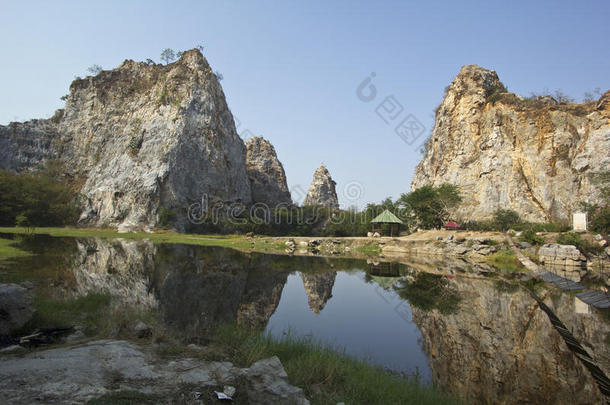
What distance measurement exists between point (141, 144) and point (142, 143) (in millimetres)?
396

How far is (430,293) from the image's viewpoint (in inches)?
674

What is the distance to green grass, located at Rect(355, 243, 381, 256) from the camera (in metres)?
39.2

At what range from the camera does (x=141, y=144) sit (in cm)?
7369

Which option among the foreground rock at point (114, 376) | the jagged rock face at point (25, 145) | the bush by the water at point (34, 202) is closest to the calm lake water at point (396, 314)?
the foreground rock at point (114, 376)

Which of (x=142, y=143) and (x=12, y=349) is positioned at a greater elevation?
(x=142, y=143)

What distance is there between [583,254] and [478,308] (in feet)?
68.7

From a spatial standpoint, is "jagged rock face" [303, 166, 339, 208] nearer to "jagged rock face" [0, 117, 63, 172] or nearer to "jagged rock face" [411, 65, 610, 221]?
"jagged rock face" [411, 65, 610, 221]

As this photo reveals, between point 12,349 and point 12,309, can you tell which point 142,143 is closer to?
point 12,309

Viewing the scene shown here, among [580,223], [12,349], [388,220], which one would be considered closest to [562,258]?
[580,223]

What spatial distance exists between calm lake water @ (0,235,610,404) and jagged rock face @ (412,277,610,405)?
32 millimetres

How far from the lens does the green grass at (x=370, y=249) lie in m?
39.2

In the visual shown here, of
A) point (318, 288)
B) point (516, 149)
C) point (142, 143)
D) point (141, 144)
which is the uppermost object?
point (142, 143)

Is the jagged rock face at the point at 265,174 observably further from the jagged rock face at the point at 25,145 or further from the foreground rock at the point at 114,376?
the foreground rock at the point at 114,376

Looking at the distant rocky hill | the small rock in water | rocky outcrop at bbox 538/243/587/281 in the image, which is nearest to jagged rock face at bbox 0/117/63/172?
the distant rocky hill
